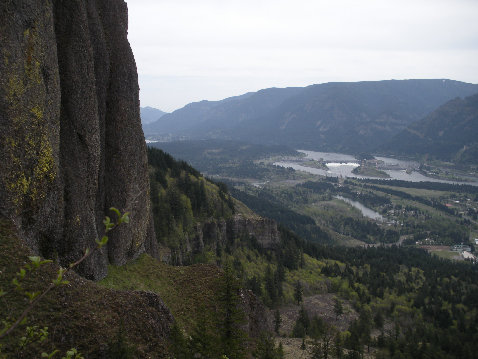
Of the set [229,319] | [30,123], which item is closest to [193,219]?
[229,319]

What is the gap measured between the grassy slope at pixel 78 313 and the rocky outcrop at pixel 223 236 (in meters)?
34.0

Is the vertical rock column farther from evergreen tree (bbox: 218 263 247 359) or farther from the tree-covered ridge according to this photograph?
the tree-covered ridge

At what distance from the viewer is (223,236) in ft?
276

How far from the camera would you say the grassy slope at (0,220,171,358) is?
15688mm

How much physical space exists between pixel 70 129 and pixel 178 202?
46.7 metres

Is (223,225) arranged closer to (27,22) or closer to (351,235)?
(27,22)

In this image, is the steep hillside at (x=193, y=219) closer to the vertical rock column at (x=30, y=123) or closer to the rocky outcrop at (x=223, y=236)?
the rocky outcrop at (x=223, y=236)

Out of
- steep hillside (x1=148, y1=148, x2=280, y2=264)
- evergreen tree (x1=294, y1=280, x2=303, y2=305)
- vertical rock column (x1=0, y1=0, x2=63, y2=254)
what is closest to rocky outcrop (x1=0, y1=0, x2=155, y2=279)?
vertical rock column (x1=0, y1=0, x2=63, y2=254)

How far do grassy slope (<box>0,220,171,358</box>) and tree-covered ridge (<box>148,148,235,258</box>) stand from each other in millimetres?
42089

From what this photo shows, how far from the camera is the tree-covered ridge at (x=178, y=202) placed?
64.9 meters

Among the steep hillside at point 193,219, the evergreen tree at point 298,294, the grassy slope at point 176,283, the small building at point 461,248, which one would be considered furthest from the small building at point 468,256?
the grassy slope at point 176,283

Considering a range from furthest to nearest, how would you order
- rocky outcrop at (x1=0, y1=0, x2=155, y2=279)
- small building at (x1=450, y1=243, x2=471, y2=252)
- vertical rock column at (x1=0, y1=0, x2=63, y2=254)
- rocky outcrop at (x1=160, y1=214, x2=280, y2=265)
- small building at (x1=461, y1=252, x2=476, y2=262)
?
small building at (x1=450, y1=243, x2=471, y2=252) < small building at (x1=461, y1=252, x2=476, y2=262) < rocky outcrop at (x1=160, y1=214, x2=280, y2=265) < rocky outcrop at (x1=0, y1=0, x2=155, y2=279) < vertical rock column at (x1=0, y1=0, x2=63, y2=254)

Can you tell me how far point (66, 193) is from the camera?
25.0 meters

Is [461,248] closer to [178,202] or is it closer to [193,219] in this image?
[193,219]
